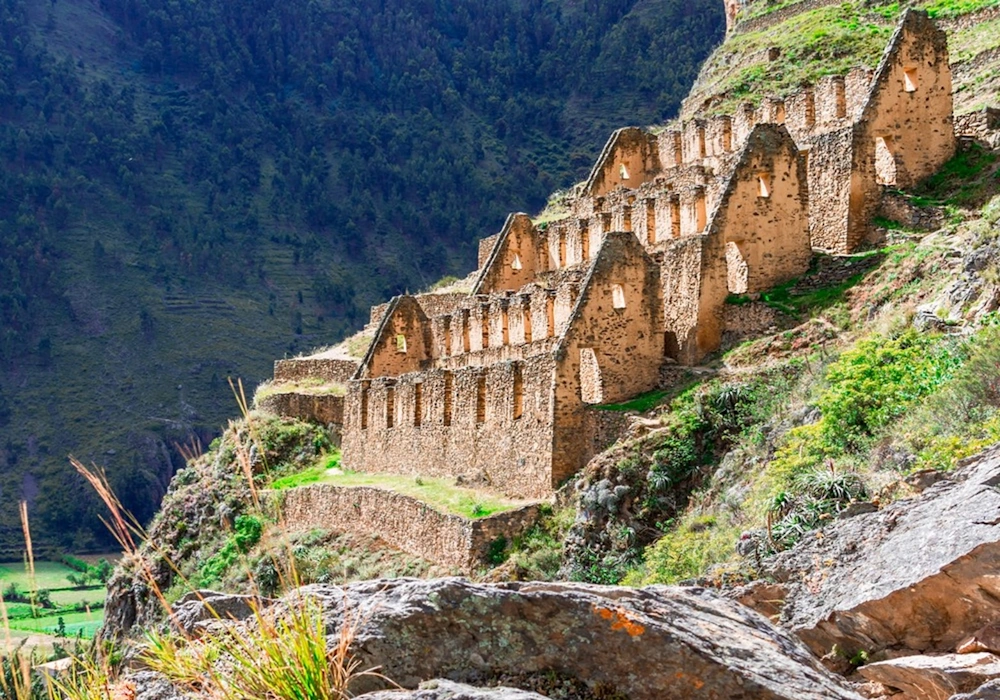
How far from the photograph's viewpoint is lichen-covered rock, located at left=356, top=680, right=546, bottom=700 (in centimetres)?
625

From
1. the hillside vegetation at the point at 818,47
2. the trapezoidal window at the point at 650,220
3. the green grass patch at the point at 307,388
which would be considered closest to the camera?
the trapezoidal window at the point at 650,220

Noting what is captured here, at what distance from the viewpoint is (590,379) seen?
86.5 ft

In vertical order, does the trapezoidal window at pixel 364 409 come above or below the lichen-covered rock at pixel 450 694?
above

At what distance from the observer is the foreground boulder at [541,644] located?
265 inches

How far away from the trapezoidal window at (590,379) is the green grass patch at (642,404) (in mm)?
398

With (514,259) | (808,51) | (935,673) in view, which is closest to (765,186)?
(514,259)

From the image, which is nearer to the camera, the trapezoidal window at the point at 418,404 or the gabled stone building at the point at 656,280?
the gabled stone building at the point at 656,280

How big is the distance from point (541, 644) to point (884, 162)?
23422mm

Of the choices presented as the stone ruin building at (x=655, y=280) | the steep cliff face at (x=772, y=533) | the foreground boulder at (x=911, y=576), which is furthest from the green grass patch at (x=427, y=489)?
the foreground boulder at (x=911, y=576)

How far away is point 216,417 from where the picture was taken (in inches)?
3472

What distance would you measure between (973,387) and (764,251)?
1416 centimetres

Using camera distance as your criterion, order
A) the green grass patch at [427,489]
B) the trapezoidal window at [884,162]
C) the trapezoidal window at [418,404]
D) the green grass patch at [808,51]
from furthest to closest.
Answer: the green grass patch at [808,51] → the trapezoidal window at [418,404] → the trapezoidal window at [884,162] → the green grass patch at [427,489]

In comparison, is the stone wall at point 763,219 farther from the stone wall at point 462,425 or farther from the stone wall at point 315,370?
the stone wall at point 315,370

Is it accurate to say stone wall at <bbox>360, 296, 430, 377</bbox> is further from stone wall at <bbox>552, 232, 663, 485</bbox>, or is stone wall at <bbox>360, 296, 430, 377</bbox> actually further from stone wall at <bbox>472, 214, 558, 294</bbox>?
stone wall at <bbox>552, 232, 663, 485</bbox>
